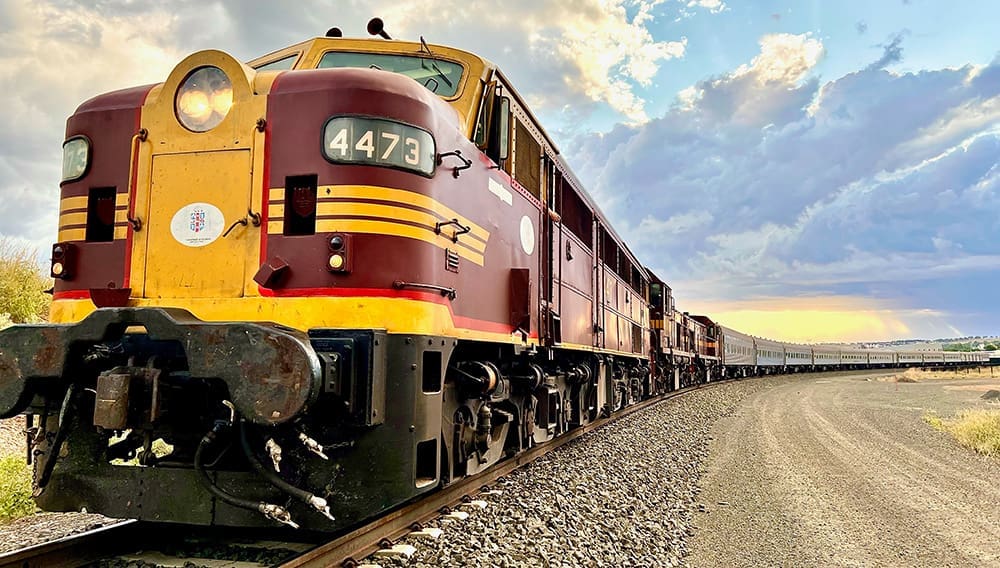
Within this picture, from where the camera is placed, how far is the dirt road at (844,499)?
568 centimetres

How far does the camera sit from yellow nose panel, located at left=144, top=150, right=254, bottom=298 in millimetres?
4348

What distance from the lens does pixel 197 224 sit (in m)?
4.42

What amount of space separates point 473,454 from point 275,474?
6.31 feet

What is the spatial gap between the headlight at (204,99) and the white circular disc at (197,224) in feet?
1.73

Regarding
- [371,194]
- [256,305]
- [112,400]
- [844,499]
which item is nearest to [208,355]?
[112,400]

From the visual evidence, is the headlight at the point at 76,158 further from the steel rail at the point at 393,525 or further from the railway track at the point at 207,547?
the steel rail at the point at 393,525

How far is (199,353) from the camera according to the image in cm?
361

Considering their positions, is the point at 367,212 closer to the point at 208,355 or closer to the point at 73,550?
the point at 208,355

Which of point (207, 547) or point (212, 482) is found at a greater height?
point (212, 482)

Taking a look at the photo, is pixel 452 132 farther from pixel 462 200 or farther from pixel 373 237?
pixel 373 237

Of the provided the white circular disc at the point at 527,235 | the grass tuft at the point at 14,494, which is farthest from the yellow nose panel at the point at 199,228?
the grass tuft at the point at 14,494

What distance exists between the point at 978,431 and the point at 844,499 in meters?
6.46

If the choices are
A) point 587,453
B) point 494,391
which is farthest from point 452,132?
point 587,453

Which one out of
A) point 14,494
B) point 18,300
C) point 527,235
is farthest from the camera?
point 18,300
